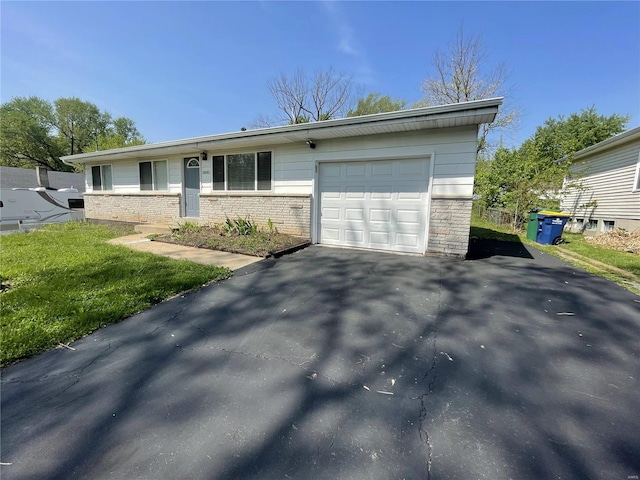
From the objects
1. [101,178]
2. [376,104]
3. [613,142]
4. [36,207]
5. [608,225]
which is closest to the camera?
[613,142]

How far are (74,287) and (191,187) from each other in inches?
258

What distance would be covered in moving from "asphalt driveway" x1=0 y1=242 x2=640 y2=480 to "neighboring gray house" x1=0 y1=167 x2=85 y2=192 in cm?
2604

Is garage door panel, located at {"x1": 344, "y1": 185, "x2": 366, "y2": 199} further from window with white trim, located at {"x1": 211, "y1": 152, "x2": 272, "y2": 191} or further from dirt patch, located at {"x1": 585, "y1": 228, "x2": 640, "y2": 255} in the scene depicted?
dirt patch, located at {"x1": 585, "y1": 228, "x2": 640, "y2": 255}

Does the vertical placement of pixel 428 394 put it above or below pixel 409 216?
below

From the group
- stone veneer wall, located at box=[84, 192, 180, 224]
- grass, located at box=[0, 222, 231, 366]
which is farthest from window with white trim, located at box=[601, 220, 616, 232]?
stone veneer wall, located at box=[84, 192, 180, 224]

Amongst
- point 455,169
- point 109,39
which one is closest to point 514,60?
point 455,169

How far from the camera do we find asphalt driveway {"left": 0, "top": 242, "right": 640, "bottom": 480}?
1373 millimetres

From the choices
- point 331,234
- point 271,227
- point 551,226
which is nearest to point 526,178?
point 551,226

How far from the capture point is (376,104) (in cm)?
2308

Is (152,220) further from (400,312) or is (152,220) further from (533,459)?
(533,459)

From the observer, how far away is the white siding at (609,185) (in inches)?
378

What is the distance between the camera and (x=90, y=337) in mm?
2592

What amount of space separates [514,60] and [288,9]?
606 inches

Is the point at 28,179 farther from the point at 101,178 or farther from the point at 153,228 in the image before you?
the point at 153,228
